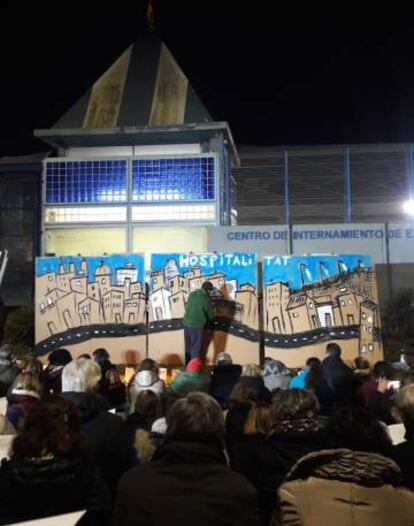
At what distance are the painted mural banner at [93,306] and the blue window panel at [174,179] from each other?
3.61 meters

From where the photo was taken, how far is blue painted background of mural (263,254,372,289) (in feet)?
41.7

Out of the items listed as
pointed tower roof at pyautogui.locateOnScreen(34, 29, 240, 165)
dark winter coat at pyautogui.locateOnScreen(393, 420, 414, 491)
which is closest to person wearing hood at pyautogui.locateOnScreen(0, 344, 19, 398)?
dark winter coat at pyautogui.locateOnScreen(393, 420, 414, 491)

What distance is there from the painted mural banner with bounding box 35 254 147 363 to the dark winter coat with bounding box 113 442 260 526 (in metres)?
10.1

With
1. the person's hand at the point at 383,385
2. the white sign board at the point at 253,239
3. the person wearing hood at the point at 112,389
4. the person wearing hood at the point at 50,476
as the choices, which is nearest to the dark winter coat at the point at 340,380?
the person's hand at the point at 383,385

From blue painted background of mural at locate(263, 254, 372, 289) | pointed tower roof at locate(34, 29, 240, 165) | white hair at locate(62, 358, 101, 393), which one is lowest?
white hair at locate(62, 358, 101, 393)

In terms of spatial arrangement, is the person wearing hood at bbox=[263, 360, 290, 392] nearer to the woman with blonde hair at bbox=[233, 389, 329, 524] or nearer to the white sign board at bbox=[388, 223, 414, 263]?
the woman with blonde hair at bbox=[233, 389, 329, 524]

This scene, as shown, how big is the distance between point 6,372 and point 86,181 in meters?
8.92

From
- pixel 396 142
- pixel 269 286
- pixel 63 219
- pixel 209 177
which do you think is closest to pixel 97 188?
pixel 63 219

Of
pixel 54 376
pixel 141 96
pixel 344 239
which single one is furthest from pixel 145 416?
pixel 141 96

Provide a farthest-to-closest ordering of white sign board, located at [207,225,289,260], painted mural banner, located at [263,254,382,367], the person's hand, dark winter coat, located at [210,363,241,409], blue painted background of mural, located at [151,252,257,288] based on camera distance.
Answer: white sign board, located at [207,225,289,260] < blue painted background of mural, located at [151,252,257,288] < painted mural banner, located at [263,254,382,367] < the person's hand < dark winter coat, located at [210,363,241,409]

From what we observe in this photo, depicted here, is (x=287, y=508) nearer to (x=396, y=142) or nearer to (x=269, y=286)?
(x=269, y=286)

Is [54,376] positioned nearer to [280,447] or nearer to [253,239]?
[280,447]

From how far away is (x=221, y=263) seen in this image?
12875 mm

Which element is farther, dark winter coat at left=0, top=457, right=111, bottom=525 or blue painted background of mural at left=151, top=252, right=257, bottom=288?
blue painted background of mural at left=151, top=252, right=257, bottom=288
